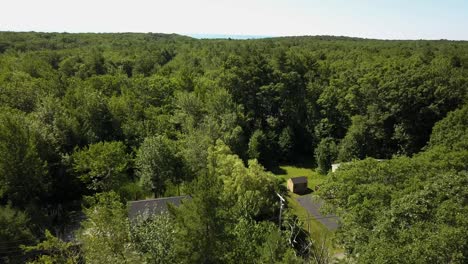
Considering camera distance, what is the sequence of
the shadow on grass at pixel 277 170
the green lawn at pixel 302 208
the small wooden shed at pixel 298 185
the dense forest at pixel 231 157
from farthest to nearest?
1. the shadow on grass at pixel 277 170
2. the small wooden shed at pixel 298 185
3. the green lawn at pixel 302 208
4. the dense forest at pixel 231 157

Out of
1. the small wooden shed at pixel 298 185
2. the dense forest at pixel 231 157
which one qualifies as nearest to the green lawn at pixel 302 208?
the small wooden shed at pixel 298 185

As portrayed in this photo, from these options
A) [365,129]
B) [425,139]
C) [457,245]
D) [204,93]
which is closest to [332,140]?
[365,129]

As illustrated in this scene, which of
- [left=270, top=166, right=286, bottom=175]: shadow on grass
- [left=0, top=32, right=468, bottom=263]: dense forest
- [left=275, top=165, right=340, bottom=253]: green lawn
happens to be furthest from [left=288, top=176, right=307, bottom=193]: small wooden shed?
[left=270, top=166, right=286, bottom=175]: shadow on grass

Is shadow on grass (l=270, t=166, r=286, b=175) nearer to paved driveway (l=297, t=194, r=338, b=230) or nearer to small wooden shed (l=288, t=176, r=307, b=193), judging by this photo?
small wooden shed (l=288, t=176, r=307, b=193)

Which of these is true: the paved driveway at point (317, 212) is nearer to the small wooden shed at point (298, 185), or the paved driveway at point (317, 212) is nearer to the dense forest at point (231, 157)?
the small wooden shed at point (298, 185)

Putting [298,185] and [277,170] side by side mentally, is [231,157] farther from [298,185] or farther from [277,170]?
[277,170]

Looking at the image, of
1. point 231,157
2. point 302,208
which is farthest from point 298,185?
point 231,157
